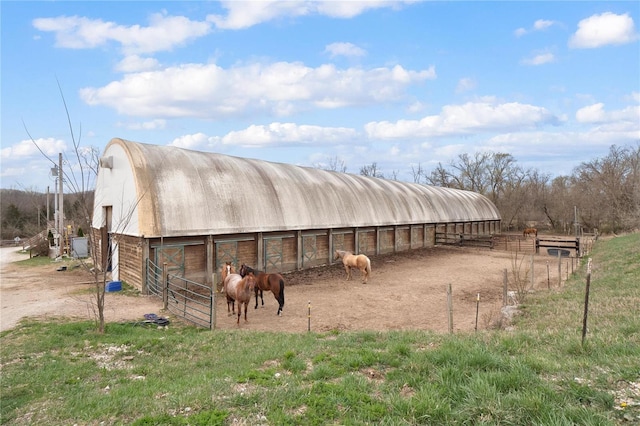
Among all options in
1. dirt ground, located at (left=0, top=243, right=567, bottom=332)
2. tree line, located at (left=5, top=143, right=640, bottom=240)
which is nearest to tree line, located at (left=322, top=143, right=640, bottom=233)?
tree line, located at (left=5, top=143, right=640, bottom=240)

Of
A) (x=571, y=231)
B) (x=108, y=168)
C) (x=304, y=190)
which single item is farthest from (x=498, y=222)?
(x=108, y=168)

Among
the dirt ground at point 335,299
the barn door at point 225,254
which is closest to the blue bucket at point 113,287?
the dirt ground at point 335,299

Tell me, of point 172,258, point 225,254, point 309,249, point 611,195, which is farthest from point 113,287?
point 611,195

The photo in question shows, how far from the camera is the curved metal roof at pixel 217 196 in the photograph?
15.3 meters

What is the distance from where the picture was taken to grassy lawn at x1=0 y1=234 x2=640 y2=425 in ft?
13.1

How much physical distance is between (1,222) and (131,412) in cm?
6510

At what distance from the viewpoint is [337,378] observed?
5.34 metres

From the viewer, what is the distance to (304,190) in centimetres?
2242

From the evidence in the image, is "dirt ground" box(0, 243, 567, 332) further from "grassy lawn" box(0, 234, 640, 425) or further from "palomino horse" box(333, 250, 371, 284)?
"grassy lawn" box(0, 234, 640, 425)

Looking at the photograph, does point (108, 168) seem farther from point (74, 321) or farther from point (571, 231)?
point (571, 231)

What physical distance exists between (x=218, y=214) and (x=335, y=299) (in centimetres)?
687

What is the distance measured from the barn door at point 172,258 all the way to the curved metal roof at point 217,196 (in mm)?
811

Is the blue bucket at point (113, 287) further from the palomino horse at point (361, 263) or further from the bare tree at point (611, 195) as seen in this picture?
the bare tree at point (611, 195)

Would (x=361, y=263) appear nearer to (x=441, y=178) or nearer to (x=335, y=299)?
(x=335, y=299)
